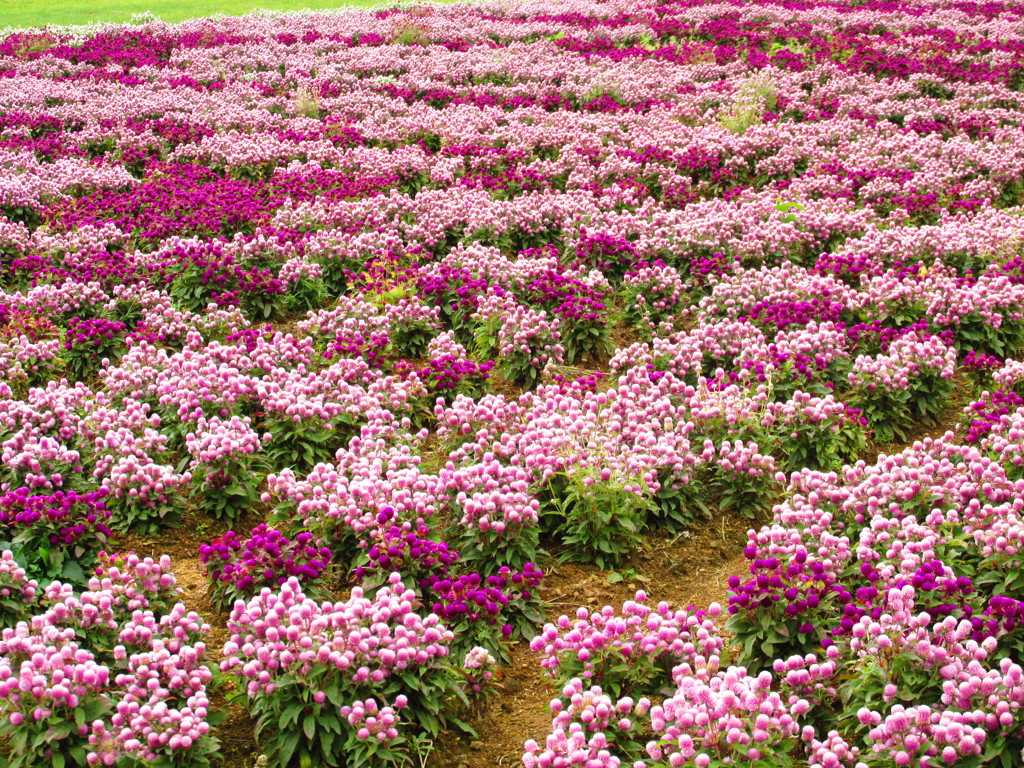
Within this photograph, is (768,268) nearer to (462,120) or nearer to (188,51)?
(462,120)

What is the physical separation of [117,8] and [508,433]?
34.8 m

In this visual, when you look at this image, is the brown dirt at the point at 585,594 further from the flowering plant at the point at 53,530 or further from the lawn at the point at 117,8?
the lawn at the point at 117,8

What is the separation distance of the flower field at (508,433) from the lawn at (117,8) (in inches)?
679

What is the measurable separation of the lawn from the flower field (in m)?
17.2

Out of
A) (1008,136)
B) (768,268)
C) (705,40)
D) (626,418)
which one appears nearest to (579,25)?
(705,40)

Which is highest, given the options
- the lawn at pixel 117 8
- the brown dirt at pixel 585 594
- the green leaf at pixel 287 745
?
the lawn at pixel 117 8

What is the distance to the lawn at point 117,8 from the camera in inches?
1231

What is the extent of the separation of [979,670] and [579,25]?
26.7 metres

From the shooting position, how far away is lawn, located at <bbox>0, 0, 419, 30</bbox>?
103ft

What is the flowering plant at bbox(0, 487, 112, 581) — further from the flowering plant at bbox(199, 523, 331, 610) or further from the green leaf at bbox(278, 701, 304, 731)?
the green leaf at bbox(278, 701, 304, 731)

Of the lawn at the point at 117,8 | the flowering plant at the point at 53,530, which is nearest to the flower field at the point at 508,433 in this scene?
the flowering plant at the point at 53,530

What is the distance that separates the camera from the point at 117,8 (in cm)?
3425

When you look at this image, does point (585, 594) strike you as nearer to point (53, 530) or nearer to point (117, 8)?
point (53, 530)

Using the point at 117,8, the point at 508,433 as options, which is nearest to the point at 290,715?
the point at 508,433
